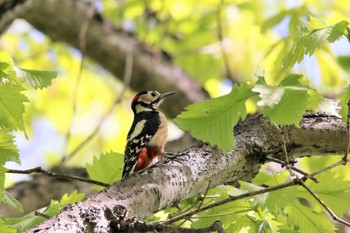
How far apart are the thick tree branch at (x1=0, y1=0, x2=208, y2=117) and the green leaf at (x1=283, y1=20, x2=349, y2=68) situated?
124 inches

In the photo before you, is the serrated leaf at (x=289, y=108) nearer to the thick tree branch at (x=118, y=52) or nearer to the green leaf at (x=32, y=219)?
the green leaf at (x=32, y=219)

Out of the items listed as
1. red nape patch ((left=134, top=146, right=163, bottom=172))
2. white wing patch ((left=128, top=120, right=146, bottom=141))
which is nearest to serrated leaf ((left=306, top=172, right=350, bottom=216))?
red nape patch ((left=134, top=146, right=163, bottom=172))

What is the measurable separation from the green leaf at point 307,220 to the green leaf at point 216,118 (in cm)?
51

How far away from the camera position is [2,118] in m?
2.21

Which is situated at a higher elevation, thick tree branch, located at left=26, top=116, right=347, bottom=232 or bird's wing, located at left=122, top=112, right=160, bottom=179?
bird's wing, located at left=122, top=112, right=160, bottom=179

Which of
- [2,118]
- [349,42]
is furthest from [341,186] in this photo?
[2,118]

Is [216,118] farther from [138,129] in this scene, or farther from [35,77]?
[138,129]

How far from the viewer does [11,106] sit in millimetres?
2172

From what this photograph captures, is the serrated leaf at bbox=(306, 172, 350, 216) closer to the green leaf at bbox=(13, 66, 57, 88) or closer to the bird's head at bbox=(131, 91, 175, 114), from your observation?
the green leaf at bbox=(13, 66, 57, 88)

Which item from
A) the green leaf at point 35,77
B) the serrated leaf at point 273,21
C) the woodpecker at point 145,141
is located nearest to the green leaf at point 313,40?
the green leaf at point 35,77

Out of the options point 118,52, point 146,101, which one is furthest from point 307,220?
point 118,52

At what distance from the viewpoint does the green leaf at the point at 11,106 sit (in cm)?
212

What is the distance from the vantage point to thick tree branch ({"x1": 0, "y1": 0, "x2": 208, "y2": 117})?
534cm

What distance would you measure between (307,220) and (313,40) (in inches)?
28.2
